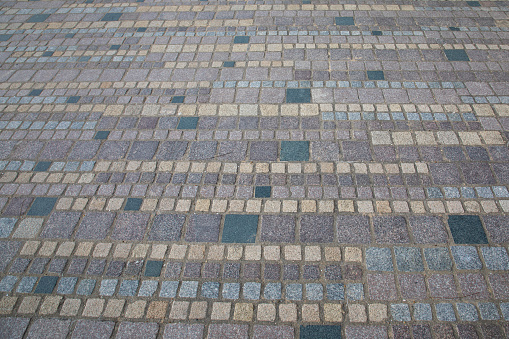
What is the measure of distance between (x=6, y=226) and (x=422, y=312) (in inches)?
154

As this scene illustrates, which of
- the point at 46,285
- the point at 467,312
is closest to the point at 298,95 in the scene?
the point at 467,312

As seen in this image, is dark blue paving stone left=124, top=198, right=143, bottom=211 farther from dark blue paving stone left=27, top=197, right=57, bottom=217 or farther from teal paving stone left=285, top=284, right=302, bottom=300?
teal paving stone left=285, top=284, right=302, bottom=300

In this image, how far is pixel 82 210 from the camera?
11.7ft

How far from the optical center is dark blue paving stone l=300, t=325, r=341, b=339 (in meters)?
2.69

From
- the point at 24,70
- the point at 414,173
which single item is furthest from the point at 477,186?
the point at 24,70

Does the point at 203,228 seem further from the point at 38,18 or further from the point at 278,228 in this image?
the point at 38,18

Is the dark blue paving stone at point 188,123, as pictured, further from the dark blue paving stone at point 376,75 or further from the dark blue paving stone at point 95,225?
the dark blue paving stone at point 376,75

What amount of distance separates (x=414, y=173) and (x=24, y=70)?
5632 mm

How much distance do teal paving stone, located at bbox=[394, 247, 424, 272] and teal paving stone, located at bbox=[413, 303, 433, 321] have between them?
0.31 metres

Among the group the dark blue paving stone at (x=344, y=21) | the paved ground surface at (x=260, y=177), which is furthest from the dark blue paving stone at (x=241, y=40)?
the dark blue paving stone at (x=344, y=21)

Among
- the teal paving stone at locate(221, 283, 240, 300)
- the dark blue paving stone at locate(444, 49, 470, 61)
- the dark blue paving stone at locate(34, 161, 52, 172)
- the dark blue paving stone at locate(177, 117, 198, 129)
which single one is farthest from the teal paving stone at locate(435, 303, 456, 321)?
the dark blue paving stone at locate(34, 161, 52, 172)

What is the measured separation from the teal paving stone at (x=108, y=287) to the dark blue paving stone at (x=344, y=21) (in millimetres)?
5082

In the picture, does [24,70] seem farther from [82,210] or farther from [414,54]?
[414,54]

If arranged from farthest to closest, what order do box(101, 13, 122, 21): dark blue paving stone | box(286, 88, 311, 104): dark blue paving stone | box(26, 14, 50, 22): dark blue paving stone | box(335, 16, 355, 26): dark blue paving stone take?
box(26, 14, 50, 22): dark blue paving stone → box(101, 13, 122, 21): dark blue paving stone → box(335, 16, 355, 26): dark blue paving stone → box(286, 88, 311, 104): dark blue paving stone
